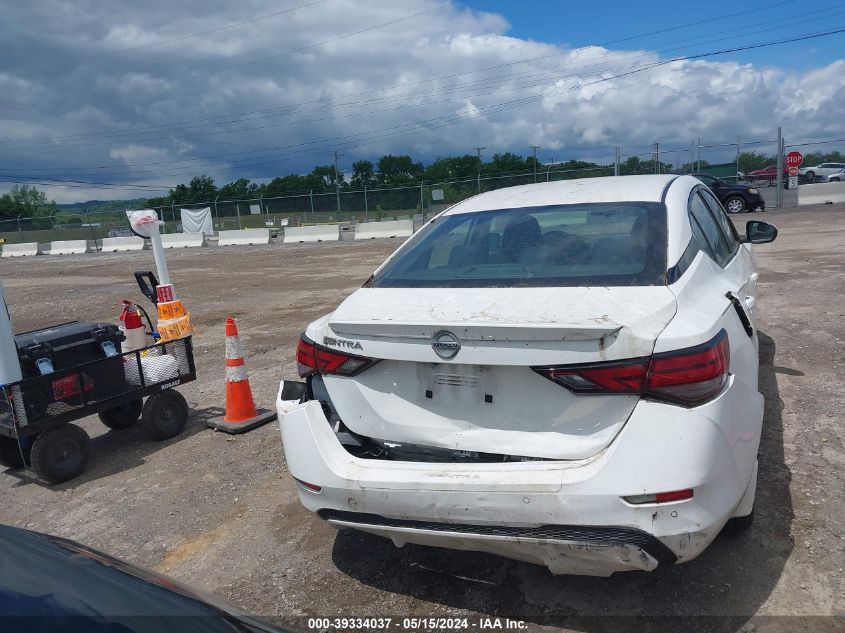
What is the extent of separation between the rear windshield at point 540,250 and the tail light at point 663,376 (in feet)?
1.50

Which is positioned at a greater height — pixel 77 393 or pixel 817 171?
pixel 817 171

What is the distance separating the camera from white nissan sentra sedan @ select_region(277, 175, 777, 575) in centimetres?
230

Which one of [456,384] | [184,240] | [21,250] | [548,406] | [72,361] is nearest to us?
[548,406]

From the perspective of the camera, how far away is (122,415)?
5.48 m

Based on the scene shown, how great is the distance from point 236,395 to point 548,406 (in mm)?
3369

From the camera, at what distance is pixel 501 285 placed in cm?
294

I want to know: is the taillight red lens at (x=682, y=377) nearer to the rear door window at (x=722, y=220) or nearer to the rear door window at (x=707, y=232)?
the rear door window at (x=707, y=232)

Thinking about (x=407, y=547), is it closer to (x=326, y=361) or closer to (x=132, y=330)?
(x=326, y=361)

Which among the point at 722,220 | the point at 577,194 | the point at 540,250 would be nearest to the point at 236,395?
the point at 540,250

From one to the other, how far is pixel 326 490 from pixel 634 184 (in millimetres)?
2424

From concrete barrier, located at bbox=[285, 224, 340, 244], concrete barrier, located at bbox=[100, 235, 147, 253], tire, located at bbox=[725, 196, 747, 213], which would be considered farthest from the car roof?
concrete barrier, located at bbox=[100, 235, 147, 253]

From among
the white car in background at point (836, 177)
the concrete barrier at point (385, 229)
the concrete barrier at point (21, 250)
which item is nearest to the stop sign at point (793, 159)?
the white car in background at point (836, 177)

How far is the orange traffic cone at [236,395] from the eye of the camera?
5.16 m

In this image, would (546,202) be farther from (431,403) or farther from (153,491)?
(153,491)
